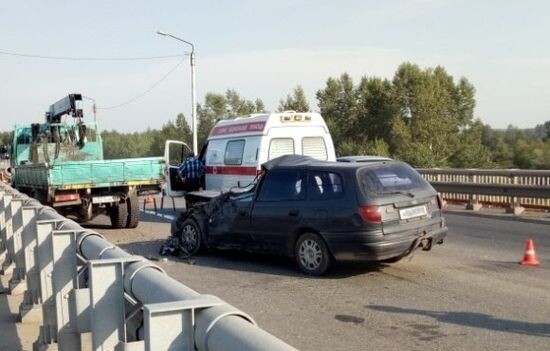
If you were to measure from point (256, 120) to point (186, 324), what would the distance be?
11.3m

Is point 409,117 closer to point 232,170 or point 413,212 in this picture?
point 232,170

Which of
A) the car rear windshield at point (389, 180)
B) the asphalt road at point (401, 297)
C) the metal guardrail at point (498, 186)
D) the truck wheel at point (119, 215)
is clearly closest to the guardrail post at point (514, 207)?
the metal guardrail at point (498, 186)

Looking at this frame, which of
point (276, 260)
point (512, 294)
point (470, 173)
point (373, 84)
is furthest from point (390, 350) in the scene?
point (373, 84)

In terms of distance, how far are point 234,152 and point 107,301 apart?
1066 cm

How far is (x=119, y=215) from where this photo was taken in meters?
14.8

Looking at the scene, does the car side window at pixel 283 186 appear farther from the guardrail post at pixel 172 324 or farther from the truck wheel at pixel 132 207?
the guardrail post at pixel 172 324

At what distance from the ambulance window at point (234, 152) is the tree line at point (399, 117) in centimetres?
3601

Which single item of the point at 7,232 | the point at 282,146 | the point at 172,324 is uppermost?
the point at 282,146

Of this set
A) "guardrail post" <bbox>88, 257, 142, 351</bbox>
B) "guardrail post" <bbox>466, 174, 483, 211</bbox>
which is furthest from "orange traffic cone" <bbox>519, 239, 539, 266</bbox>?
"guardrail post" <bbox>466, 174, 483, 211</bbox>

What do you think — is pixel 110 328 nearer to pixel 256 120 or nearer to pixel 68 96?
pixel 256 120

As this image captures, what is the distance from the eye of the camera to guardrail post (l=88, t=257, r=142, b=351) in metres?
3.17

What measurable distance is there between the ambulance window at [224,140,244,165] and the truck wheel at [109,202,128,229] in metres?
2.60

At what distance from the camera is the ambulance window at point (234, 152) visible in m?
13.6

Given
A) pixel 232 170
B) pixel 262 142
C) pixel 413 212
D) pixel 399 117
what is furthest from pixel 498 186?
pixel 399 117
